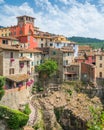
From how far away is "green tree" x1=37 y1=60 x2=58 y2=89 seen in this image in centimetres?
7622

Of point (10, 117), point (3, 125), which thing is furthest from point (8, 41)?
point (3, 125)

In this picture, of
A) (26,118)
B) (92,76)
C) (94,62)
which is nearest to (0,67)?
(26,118)

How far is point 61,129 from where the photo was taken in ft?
211

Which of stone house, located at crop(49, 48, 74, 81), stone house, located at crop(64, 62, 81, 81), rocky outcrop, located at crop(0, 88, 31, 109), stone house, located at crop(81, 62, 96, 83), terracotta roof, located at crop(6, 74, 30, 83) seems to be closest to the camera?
rocky outcrop, located at crop(0, 88, 31, 109)

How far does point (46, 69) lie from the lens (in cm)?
7644

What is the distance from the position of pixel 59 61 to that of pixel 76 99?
12422 mm

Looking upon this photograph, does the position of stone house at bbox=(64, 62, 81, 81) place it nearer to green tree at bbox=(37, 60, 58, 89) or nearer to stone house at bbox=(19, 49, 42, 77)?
green tree at bbox=(37, 60, 58, 89)

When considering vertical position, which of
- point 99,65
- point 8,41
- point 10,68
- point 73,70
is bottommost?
point 73,70

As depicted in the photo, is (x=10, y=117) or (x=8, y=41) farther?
(x=8, y=41)

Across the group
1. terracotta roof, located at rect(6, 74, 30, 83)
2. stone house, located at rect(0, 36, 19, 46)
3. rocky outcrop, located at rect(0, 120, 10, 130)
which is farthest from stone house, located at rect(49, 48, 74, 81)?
rocky outcrop, located at rect(0, 120, 10, 130)

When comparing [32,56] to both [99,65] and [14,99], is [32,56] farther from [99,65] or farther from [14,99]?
[14,99]

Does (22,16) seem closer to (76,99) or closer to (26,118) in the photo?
(76,99)

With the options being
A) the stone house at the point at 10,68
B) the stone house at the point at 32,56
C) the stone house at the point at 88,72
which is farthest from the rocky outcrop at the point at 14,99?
the stone house at the point at 88,72

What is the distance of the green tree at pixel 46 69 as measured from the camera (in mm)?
76225
